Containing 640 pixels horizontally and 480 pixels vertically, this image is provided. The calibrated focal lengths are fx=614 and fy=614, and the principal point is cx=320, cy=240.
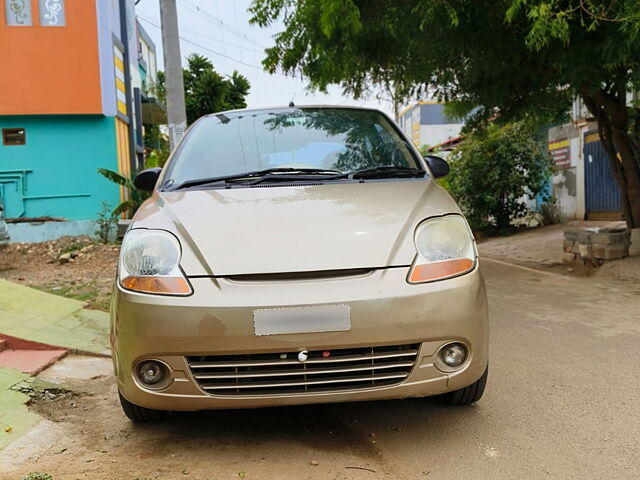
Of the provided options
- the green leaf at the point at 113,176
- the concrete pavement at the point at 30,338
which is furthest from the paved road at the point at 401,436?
the green leaf at the point at 113,176

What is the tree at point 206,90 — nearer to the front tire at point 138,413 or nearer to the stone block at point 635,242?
the stone block at point 635,242

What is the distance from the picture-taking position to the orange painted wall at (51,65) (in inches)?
464

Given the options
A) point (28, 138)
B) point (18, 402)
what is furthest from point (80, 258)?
point (18, 402)

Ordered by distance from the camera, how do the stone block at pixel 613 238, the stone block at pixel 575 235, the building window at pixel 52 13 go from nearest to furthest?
1. the stone block at pixel 613 238
2. the stone block at pixel 575 235
3. the building window at pixel 52 13

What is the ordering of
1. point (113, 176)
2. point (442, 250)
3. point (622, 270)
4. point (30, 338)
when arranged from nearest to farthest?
point (442, 250)
point (30, 338)
point (622, 270)
point (113, 176)

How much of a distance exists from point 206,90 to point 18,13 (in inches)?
301

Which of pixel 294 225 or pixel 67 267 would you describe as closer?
pixel 294 225

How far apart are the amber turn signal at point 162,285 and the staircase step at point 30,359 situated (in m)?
1.81

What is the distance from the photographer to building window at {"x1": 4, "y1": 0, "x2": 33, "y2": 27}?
1173 centimetres

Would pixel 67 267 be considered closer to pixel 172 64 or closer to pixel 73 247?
pixel 73 247

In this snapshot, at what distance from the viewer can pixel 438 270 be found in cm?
267

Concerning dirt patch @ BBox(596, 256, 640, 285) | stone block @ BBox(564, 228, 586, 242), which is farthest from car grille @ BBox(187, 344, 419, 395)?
stone block @ BBox(564, 228, 586, 242)

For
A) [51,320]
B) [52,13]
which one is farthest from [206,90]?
[51,320]

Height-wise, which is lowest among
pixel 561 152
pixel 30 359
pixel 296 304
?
pixel 30 359
